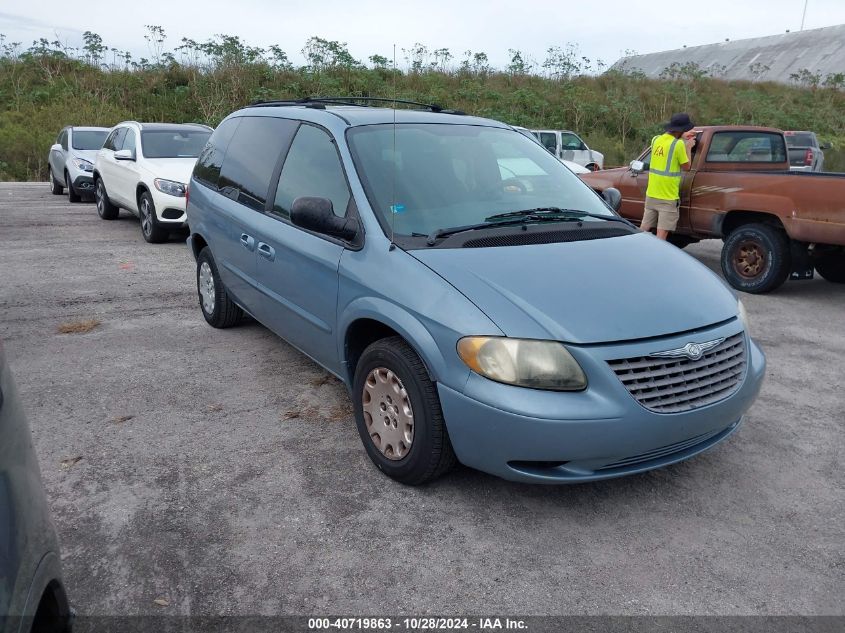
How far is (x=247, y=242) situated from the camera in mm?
4770

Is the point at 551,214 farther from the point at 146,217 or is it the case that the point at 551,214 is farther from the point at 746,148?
the point at 146,217

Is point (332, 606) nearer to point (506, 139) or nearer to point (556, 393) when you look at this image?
point (556, 393)

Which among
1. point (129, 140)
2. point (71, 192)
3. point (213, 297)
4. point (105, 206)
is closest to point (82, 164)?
point (71, 192)

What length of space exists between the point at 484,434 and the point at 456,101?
2930cm

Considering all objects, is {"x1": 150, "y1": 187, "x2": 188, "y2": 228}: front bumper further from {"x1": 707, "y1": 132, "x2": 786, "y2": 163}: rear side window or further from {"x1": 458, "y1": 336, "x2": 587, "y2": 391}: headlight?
{"x1": 458, "y1": 336, "x2": 587, "y2": 391}: headlight

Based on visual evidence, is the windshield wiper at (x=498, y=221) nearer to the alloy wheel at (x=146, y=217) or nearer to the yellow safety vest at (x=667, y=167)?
the yellow safety vest at (x=667, y=167)

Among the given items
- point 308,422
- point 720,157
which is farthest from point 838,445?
point 720,157

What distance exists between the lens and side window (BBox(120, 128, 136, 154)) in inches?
433

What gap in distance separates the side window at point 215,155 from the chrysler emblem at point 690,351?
12.3 feet

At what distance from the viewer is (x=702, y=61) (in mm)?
44188

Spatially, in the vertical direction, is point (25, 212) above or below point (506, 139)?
below

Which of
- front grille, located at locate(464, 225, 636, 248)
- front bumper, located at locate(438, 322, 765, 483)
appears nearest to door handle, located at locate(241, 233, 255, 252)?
front grille, located at locate(464, 225, 636, 248)

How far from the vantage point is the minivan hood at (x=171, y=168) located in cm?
989

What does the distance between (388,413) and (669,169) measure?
6.13 m
